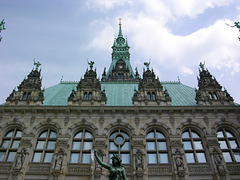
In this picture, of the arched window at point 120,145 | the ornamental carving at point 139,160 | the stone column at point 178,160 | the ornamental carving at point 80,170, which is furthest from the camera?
the arched window at point 120,145

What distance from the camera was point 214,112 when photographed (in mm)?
16594

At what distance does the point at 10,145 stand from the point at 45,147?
8.04ft

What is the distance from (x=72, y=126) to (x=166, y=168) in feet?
22.9

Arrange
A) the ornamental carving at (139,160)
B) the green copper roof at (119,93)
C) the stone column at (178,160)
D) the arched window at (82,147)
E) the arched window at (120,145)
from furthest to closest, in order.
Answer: the green copper roof at (119,93)
the arched window at (120,145)
the arched window at (82,147)
the ornamental carving at (139,160)
the stone column at (178,160)

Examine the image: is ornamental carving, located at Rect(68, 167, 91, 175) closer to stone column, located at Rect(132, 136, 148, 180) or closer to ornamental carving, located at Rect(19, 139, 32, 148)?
stone column, located at Rect(132, 136, 148, 180)

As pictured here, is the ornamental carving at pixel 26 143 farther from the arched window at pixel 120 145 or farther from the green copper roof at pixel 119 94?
the arched window at pixel 120 145

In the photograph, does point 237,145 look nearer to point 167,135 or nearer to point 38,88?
point 167,135

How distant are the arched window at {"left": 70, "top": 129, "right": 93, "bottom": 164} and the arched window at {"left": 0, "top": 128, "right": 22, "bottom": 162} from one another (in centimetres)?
392

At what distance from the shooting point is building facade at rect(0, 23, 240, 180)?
546 inches

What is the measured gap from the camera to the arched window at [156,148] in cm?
1459

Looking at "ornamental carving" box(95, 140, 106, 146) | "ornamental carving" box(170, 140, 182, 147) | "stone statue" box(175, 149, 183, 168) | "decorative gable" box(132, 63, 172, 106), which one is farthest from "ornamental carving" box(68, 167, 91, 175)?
"decorative gable" box(132, 63, 172, 106)

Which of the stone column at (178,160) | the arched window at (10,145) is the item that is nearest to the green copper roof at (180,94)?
the stone column at (178,160)

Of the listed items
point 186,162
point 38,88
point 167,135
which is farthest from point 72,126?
point 186,162

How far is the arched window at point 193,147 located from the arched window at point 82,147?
648 centimetres
